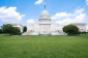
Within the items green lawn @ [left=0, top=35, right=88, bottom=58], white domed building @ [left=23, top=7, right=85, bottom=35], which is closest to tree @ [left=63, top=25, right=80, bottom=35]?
white domed building @ [left=23, top=7, right=85, bottom=35]

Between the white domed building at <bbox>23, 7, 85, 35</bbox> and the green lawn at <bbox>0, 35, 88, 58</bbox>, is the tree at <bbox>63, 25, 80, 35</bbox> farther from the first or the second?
the green lawn at <bbox>0, 35, 88, 58</bbox>

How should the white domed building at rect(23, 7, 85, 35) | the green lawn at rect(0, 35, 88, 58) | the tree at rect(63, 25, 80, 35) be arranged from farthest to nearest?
the white domed building at rect(23, 7, 85, 35) < the tree at rect(63, 25, 80, 35) < the green lawn at rect(0, 35, 88, 58)

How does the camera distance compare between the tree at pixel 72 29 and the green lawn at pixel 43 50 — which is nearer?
the green lawn at pixel 43 50

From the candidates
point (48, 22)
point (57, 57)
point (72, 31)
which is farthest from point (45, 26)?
point (57, 57)

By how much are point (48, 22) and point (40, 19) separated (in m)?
3.79

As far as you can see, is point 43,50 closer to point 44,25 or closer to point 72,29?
point 72,29

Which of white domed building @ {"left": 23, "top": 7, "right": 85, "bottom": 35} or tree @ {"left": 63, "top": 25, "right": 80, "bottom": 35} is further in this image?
white domed building @ {"left": 23, "top": 7, "right": 85, "bottom": 35}

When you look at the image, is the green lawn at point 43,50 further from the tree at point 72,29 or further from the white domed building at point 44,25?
the white domed building at point 44,25

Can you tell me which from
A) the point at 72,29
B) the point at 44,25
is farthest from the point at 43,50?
the point at 44,25

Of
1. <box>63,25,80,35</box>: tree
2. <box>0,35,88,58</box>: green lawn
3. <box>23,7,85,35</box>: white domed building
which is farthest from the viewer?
<box>23,7,85,35</box>: white domed building

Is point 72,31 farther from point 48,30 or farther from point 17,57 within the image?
point 17,57

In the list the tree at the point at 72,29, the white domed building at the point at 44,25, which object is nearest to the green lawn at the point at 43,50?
the tree at the point at 72,29

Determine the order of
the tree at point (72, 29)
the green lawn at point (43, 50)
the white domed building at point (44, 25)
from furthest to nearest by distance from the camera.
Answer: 1. the white domed building at point (44, 25)
2. the tree at point (72, 29)
3. the green lawn at point (43, 50)

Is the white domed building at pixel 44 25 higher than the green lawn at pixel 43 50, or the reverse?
the white domed building at pixel 44 25
